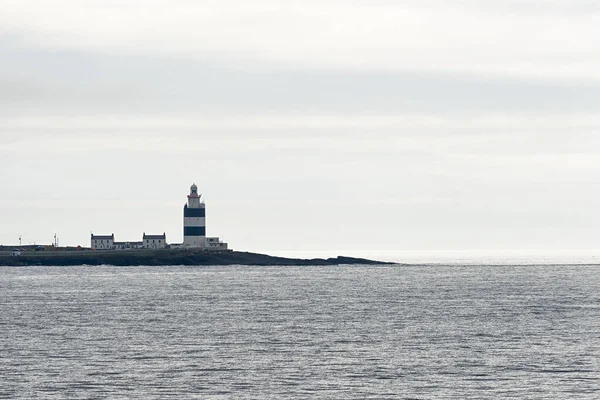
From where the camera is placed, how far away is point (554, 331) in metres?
74.5

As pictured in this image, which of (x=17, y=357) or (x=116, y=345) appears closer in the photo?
(x=17, y=357)

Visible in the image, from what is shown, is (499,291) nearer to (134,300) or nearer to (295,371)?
(134,300)

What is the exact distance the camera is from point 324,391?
158ft

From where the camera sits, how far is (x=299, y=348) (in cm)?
6431

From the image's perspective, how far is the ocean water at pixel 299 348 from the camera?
4891 centimetres

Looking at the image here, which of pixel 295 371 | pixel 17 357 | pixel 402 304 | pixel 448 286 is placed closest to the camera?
pixel 295 371

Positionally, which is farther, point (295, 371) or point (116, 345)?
point (116, 345)

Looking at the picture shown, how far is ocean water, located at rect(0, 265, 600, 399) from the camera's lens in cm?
4891

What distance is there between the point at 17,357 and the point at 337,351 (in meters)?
19.1

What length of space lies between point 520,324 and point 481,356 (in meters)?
22.4

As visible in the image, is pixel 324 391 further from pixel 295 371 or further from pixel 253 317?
pixel 253 317

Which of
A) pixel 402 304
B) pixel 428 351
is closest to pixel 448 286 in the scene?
pixel 402 304

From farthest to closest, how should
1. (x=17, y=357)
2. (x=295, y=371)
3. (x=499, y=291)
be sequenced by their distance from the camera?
1. (x=499, y=291)
2. (x=17, y=357)
3. (x=295, y=371)

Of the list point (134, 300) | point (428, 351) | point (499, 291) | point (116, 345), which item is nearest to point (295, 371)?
point (428, 351)
